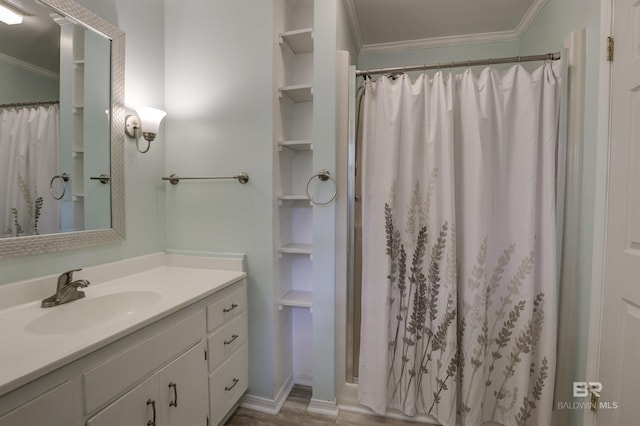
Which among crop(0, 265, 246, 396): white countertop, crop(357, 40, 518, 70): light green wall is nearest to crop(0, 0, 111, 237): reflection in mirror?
crop(0, 265, 246, 396): white countertop

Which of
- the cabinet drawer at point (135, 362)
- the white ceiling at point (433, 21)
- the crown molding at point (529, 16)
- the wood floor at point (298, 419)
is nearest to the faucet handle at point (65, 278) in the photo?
the cabinet drawer at point (135, 362)

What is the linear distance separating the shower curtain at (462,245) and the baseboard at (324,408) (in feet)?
0.68

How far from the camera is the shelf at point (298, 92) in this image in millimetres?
1666

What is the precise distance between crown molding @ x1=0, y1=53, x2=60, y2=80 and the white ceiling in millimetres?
1677

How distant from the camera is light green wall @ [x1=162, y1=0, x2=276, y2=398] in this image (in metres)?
1.65

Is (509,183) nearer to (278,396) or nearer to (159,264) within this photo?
(278,396)

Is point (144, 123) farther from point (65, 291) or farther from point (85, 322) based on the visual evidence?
point (85, 322)

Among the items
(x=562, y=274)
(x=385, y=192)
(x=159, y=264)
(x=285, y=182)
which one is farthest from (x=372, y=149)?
(x=159, y=264)

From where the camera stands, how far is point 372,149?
5.30 ft

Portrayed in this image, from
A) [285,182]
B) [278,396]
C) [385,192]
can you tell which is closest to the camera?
[385,192]

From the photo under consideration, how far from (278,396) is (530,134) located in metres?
2.10

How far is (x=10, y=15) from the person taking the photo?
109 centimetres

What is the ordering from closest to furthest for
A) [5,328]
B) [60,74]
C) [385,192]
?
[5,328], [60,74], [385,192]

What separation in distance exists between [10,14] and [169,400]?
5.57 ft
